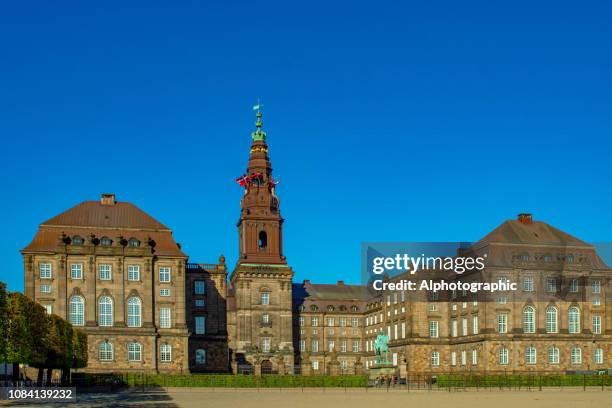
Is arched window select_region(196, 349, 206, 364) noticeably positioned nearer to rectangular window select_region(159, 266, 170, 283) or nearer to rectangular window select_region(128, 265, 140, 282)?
rectangular window select_region(159, 266, 170, 283)

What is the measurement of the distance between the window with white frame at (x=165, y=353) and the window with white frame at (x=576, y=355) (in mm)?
47604

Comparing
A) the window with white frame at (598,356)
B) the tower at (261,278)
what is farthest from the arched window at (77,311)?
the window with white frame at (598,356)

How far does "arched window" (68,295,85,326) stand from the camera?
101 meters

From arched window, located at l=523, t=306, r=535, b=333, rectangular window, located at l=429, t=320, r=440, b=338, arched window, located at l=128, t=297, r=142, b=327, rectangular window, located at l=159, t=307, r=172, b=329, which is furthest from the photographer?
rectangular window, located at l=429, t=320, r=440, b=338

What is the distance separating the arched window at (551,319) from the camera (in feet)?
364

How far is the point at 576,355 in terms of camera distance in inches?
4365

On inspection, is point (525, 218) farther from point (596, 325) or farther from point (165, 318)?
point (165, 318)

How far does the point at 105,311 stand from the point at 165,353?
322 inches

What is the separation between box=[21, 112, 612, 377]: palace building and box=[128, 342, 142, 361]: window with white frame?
0.51ft

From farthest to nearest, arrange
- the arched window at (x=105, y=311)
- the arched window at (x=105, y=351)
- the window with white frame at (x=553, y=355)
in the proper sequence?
the window with white frame at (x=553, y=355) → the arched window at (x=105, y=311) → the arched window at (x=105, y=351)

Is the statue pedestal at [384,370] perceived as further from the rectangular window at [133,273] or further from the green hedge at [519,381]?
the rectangular window at [133,273]

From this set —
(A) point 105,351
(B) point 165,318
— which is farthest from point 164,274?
(A) point 105,351

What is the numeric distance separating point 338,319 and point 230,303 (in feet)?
59.0

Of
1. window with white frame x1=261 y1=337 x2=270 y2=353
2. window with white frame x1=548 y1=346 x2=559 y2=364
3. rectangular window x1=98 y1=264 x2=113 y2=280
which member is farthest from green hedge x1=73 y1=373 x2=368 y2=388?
window with white frame x1=261 y1=337 x2=270 y2=353
